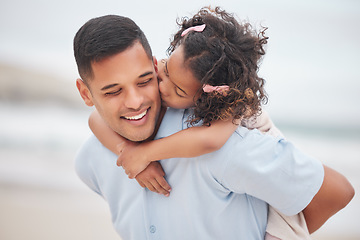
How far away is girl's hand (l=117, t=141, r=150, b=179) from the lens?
1.63 meters

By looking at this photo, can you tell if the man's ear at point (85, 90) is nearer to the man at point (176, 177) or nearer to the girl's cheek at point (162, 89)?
the man at point (176, 177)

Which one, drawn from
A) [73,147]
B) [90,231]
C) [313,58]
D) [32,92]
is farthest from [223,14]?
[313,58]

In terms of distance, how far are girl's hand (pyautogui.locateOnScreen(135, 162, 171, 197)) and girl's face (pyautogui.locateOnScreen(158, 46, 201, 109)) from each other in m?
0.28

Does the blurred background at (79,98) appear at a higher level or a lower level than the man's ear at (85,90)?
lower

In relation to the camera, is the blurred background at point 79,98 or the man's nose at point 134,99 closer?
the man's nose at point 134,99

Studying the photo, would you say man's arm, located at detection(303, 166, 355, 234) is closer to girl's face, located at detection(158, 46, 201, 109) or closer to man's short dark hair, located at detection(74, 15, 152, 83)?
girl's face, located at detection(158, 46, 201, 109)

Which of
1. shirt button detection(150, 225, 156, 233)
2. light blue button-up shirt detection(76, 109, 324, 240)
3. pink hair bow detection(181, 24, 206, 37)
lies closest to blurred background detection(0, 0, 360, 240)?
light blue button-up shirt detection(76, 109, 324, 240)

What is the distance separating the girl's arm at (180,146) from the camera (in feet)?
4.79

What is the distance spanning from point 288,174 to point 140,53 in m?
0.77

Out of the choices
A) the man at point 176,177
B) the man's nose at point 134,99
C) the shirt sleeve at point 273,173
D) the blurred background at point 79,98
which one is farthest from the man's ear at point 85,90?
the blurred background at point 79,98

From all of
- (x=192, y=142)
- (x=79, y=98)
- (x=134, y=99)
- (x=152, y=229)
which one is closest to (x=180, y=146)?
(x=192, y=142)

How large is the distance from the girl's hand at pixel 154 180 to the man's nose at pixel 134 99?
25 cm

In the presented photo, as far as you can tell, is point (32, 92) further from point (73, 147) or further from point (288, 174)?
point (288, 174)

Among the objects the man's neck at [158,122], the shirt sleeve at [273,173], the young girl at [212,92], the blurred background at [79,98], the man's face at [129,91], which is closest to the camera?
the shirt sleeve at [273,173]
